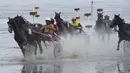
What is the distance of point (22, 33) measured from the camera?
2344cm

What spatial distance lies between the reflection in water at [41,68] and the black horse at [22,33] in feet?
6.05

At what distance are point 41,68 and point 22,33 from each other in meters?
2.76

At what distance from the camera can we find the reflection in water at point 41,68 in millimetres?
20359

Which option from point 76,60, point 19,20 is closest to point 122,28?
point 76,60

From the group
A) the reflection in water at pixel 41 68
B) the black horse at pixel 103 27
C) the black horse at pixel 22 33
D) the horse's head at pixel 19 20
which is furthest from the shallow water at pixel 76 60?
the horse's head at pixel 19 20

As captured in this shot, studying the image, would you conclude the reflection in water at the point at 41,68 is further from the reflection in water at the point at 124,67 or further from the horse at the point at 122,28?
the horse at the point at 122,28

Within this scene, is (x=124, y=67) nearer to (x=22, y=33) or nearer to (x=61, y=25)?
(x=22, y=33)

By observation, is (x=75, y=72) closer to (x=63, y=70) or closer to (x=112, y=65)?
(x=63, y=70)

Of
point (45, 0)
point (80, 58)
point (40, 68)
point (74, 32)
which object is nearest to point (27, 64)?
point (40, 68)

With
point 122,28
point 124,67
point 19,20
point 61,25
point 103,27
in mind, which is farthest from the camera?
point 103,27

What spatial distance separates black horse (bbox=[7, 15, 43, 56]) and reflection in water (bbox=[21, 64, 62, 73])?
1844 mm

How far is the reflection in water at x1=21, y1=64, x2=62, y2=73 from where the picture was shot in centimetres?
2036

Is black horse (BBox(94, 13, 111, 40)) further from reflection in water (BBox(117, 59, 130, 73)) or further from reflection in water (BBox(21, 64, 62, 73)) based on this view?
reflection in water (BBox(21, 64, 62, 73))

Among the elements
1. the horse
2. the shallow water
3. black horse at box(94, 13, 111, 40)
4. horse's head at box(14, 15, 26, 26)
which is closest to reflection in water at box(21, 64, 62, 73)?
the shallow water
